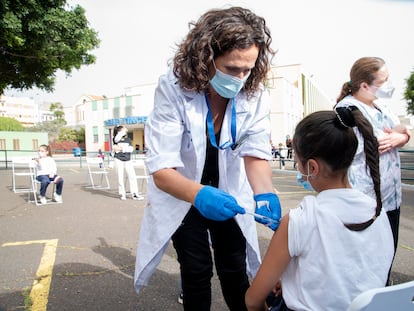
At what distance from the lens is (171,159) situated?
1.49m

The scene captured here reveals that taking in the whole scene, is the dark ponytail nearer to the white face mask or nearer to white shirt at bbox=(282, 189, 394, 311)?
white shirt at bbox=(282, 189, 394, 311)

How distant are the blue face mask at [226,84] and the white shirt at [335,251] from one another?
0.65 meters

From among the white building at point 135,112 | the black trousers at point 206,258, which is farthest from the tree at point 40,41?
the white building at point 135,112

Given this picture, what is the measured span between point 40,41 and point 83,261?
8.49m

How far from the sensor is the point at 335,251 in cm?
115

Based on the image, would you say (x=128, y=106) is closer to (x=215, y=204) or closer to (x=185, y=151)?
(x=185, y=151)

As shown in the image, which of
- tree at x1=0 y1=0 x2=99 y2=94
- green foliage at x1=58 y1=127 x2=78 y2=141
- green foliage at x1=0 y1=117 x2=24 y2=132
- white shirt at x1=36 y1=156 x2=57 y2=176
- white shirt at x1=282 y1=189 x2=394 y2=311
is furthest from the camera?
green foliage at x1=0 y1=117 x2=24 y2=132

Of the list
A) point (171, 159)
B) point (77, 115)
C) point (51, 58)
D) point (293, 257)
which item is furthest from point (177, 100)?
point (77, 115)

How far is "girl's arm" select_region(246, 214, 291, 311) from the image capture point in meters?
1.18

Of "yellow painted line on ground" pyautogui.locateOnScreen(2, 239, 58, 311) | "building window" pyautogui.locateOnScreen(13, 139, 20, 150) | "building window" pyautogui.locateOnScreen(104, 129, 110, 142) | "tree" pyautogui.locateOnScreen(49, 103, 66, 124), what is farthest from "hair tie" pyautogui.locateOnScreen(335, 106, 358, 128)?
"tree" pyautogui.locateOnScreen(49, 103, 66, 124)

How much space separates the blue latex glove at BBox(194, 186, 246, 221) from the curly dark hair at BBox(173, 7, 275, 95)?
1.63 ft

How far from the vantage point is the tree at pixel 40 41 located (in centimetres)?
828

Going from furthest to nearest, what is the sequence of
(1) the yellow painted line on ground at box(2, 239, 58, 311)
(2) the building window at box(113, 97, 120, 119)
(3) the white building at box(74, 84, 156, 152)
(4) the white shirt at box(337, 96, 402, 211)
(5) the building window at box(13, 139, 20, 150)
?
(2) the building window at box(113, 97, 120, 119), (3) the white building at box(74, 84, 156, 152), (5) the building window at box(13, 139, 20, 150), (1) the yellow painted line on ground at box(2, 239, 58, 311), (4) the white shirt at box(337, 96, 402, 211)

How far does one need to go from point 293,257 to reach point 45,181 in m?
6.30
